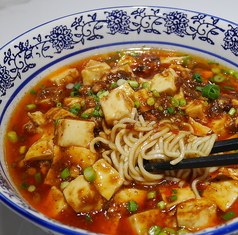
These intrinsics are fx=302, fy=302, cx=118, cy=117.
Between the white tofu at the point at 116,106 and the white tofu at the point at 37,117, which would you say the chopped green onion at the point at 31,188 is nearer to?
the white tofu at the point at 37,117

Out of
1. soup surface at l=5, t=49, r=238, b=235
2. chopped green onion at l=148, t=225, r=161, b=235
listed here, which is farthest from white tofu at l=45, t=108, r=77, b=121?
chopped green onion at l=148, t=225, r=161, b=235

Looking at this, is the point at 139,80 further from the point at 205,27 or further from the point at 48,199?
the point at 48,199

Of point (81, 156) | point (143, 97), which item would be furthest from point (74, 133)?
point (143, 97)

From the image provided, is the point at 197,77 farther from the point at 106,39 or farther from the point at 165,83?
the point at 106,39

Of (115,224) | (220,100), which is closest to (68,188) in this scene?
(115,224)

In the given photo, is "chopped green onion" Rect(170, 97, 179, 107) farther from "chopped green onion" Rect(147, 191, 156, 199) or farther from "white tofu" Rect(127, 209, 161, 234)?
"white tofu" Rect(127, 209, 161, 234)

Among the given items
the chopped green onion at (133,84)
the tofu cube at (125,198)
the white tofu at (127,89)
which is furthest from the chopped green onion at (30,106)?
the tofu cube at (125,198)
